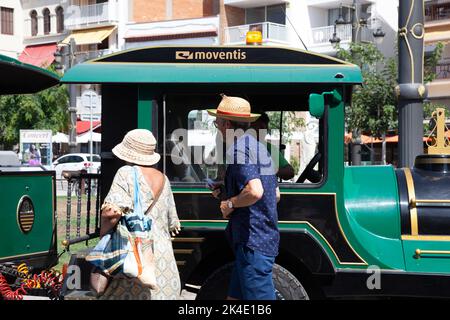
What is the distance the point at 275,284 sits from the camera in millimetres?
4883

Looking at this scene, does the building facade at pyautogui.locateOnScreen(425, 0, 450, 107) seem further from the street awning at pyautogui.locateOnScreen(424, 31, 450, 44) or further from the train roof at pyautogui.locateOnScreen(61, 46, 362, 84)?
the train roof at pyautogui.locateOnScreen(61, 46, 362, 84)

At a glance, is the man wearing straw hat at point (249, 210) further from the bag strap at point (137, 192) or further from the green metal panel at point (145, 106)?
the green metal panel at point (145, 106)

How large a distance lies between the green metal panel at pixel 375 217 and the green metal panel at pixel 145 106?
1.57 m

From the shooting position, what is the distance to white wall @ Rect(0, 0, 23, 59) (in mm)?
43562

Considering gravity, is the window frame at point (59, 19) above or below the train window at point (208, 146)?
above

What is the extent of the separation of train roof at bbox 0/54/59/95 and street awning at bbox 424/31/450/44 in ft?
86.8

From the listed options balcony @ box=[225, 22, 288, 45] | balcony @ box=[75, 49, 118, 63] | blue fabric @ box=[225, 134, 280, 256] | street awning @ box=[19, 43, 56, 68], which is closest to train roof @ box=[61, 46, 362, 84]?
blue fabric @ box=[225, 134, 280, 256]

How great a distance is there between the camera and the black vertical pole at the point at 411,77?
8.72m

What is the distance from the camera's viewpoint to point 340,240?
493 cm

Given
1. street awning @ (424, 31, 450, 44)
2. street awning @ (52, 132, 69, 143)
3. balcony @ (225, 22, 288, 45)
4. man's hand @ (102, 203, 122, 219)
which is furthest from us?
street awning @ (52, 132, 69, 143)

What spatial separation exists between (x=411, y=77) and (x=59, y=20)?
1469 inches

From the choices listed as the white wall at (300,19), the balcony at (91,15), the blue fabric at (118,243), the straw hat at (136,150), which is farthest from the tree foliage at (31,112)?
the blue fabric at (118,243)

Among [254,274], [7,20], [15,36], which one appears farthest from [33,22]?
[254,274]

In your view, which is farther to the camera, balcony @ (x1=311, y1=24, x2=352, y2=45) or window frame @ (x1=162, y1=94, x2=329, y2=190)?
balcony @ (x1=311, y1=24, x2=352, y2=45)
